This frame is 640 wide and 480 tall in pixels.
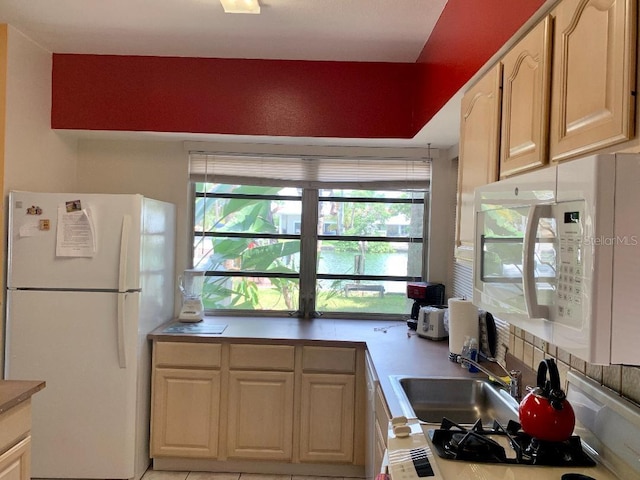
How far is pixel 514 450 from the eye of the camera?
4.53 ft

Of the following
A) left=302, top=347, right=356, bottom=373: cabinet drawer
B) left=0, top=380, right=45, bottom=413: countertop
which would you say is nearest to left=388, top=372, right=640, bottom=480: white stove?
left=0, top=380, right=45, bottom=413: countertop

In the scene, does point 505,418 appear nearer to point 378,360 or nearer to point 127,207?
point 378,360

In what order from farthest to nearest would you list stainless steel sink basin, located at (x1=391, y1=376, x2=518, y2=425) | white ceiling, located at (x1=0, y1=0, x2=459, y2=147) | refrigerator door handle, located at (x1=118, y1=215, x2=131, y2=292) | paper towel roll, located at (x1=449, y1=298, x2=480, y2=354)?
refrigerator door handle, located at (x1=118, y1=215, x2=131, y2=292), paper towel roll, located at (x1=449, y1=298, x2=480, y2=354), white ceiling, located at (x1=0, y1=0, x2=459, y2=147), stainless steel sink basin, located at (x1=391, y1=376, x2=518, y2=425)

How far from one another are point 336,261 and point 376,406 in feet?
4.94

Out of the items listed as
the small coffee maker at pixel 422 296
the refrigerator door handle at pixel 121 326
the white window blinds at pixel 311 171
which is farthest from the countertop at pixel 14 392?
the small coffee maker at pixel 422 296

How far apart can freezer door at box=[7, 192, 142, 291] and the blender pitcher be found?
0.67m

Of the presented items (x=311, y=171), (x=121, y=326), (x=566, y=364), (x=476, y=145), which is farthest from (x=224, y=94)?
(x=566, y=364)

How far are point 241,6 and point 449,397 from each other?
2.01m

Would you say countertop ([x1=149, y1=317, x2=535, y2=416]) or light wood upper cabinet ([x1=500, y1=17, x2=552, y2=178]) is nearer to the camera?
light wood upper cabinet ([x1=500, y1=17, x2=552, y2=178])

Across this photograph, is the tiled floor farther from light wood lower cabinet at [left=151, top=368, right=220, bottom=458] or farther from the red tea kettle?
the red tea kettle

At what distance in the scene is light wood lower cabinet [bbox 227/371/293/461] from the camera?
112 inches

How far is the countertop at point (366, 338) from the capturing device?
2.23 m

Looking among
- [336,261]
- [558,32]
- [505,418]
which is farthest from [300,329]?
[558,32]

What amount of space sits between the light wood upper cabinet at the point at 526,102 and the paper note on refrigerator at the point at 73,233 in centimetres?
211
